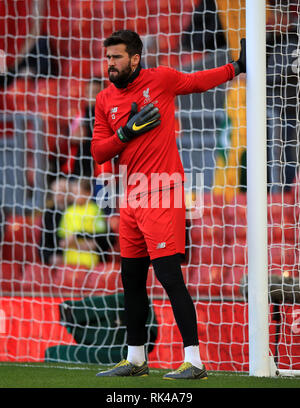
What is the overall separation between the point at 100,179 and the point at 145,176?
2708 mm

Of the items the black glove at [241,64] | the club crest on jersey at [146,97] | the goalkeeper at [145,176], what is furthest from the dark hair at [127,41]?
the black glove at [241,64]

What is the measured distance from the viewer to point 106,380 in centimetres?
294

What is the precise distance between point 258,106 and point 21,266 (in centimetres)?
310

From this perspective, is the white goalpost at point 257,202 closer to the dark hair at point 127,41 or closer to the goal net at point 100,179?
the dark hair at point 127,41

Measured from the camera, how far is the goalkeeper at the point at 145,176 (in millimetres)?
2947

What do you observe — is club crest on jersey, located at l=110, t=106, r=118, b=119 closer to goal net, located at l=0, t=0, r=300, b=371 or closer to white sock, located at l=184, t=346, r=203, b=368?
white sock, located at l=184, t=346, r=203, b=368

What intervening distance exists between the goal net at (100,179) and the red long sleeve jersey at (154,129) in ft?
4.19

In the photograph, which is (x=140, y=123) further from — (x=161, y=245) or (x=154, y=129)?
(x=161, y=245)

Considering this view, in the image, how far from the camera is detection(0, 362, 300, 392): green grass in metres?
2.80

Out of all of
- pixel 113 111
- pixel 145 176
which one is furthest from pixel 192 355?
pixel 113 111

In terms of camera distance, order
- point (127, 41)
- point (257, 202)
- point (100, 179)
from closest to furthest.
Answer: point (127, 41) < point (257, 202) < point (100, 179)

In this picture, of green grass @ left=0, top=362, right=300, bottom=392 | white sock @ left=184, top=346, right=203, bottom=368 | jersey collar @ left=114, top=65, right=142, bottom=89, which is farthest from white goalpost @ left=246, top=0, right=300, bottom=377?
jersey collar @ left=114, top=65, right=142, bottom=89
